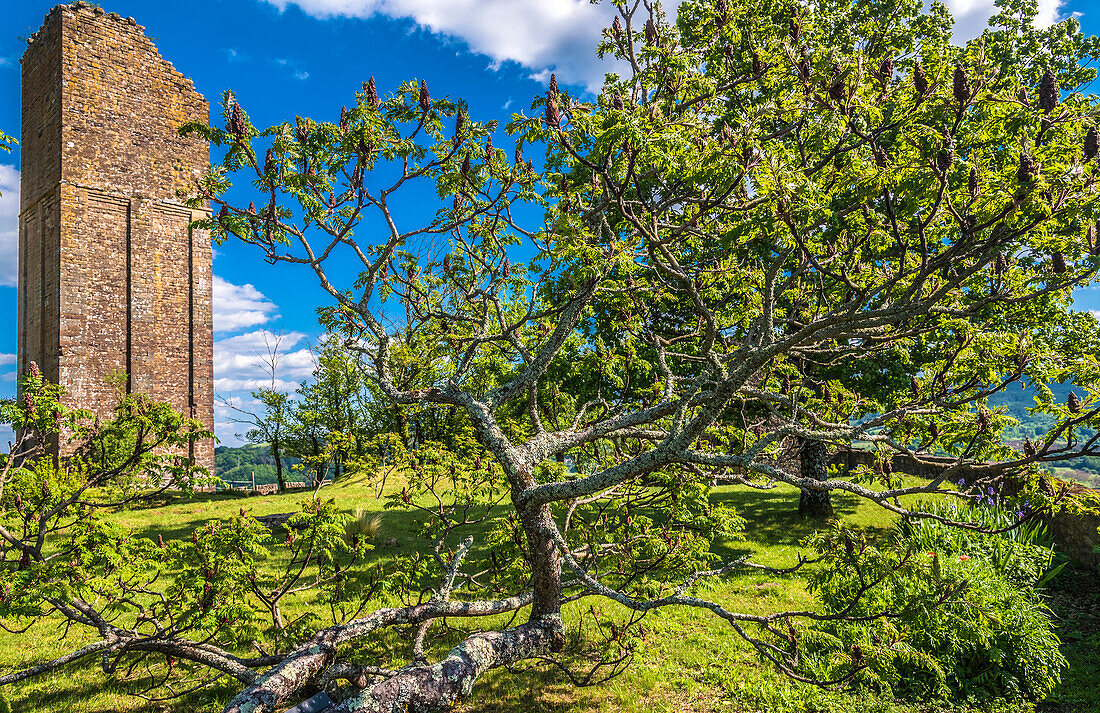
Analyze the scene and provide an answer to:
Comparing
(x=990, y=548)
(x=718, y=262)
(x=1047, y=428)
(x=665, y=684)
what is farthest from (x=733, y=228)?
(x=1047, y=428)

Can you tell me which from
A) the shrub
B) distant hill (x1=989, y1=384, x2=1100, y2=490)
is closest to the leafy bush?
the shrub

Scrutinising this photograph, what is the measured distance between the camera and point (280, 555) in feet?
40.2

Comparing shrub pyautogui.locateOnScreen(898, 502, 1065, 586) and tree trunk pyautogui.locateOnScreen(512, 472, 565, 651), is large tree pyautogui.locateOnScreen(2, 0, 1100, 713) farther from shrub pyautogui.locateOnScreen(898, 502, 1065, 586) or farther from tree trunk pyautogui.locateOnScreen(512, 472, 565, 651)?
shrub pyautogui.locateOnScreen(898, 502, 1065, 586)

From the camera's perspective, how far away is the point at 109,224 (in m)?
22.6

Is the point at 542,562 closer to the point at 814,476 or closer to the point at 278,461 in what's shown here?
the point at 814,476

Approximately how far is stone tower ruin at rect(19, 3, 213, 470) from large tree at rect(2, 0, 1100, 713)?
65.9 feet

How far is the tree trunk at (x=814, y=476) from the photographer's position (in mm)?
13945

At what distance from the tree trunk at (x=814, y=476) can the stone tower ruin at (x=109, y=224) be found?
23255mm

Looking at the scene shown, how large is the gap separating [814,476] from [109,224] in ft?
92.4

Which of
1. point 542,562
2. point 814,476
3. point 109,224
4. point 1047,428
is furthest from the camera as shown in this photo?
point 109,224

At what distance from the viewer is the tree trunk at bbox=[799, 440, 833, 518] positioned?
549 inches

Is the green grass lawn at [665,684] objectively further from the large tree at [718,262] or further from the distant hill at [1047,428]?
the distant hill at [1047,428]

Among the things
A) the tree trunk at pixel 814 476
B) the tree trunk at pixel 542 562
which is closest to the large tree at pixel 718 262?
the tree trunk at pixel 542 562

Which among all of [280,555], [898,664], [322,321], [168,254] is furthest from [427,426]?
[168,254]
